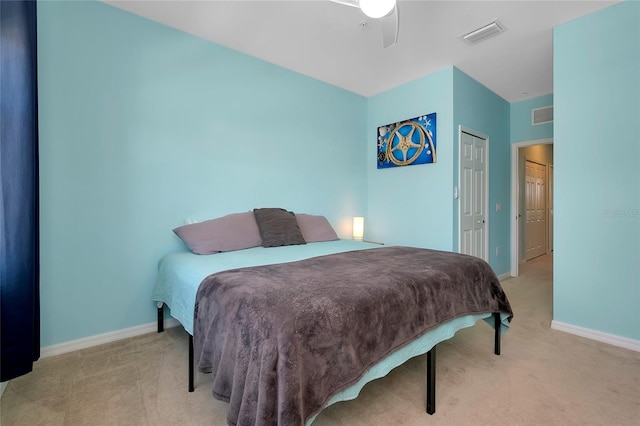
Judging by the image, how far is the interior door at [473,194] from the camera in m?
3.46

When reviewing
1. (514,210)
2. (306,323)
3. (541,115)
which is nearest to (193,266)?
(306,323)

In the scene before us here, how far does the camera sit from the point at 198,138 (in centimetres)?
271

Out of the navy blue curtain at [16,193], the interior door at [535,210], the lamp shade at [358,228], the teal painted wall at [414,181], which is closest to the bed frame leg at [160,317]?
the navy blue curtain at [16,193]

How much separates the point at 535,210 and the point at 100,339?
7.25 meters

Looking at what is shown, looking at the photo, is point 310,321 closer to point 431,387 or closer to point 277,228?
point 431,387

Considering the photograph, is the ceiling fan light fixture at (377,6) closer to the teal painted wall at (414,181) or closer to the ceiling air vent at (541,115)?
the teal painted wall at (414,181)

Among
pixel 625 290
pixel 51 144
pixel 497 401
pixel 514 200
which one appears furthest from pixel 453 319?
pixel 514 200

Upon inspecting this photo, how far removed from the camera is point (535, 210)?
5707 millimetres

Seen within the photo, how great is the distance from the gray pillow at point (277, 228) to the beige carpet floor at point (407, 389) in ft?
3.65

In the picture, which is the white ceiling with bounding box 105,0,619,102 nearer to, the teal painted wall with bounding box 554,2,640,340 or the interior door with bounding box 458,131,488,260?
the teal painted wall with bounding box 554,2,640,340

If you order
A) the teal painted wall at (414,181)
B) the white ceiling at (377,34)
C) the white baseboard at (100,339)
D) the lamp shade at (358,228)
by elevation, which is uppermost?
the white ceiling at (377,34)

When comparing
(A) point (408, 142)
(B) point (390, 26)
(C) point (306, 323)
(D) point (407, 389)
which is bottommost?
(D) point (407, 389)

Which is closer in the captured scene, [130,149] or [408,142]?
[130,149]

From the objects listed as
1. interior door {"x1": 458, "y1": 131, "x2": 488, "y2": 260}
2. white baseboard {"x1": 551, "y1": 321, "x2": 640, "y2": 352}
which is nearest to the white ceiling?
interior door {"x1": 458, "y1": 131, "x2": 488, "y2": 260}
